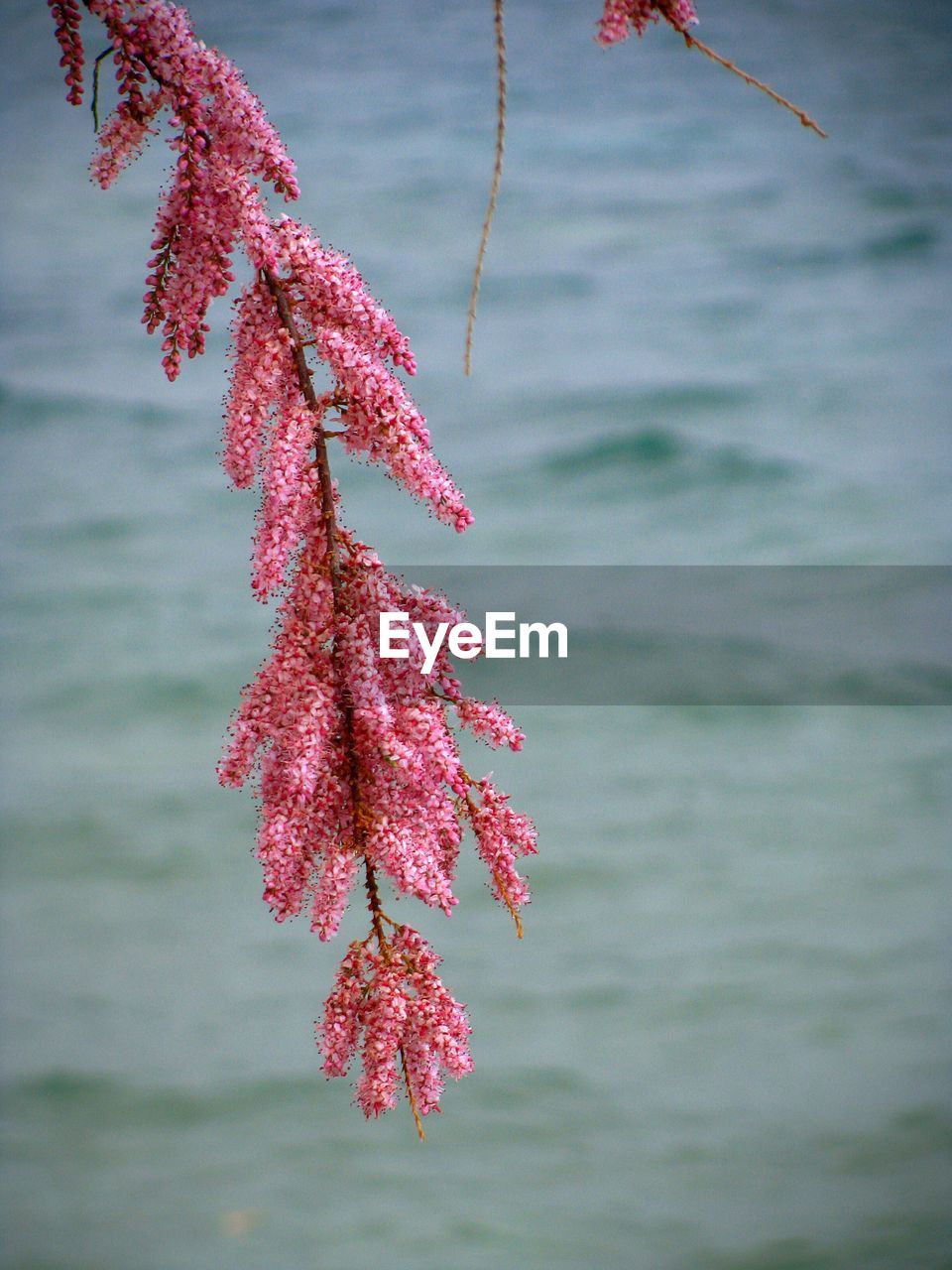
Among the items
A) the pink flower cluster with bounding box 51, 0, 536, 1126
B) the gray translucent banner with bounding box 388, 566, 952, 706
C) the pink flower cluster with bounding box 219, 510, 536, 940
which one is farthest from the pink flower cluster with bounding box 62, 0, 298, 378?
the gray translucent banner with bounding box 388, 566, 952, 706

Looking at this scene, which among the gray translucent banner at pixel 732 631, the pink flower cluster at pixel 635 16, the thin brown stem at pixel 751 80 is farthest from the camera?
the gray translucent banner at pixel 732 631

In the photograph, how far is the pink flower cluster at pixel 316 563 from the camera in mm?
802

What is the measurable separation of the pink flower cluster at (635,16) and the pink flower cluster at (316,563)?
190 mm

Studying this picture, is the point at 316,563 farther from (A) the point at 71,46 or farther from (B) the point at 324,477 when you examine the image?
(A) the point at 71,46

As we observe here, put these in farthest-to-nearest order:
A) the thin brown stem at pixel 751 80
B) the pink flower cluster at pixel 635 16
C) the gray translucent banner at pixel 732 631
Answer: the gray translucent banner at pixel 732 631, the pink flower cluster at pixel 635 16, the thin brown stem at pixel 751 80

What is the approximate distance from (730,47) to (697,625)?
1.98 meters

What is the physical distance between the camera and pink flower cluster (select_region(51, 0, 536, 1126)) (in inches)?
31.6

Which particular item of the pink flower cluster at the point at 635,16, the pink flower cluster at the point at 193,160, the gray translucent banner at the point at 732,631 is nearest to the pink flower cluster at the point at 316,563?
the pink flower cluster at the point at 193,160

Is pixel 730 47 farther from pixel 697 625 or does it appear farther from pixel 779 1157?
pixel 779 1157

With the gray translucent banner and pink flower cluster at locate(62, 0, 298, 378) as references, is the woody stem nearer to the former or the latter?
pink flower cluster at locate(62, 0, 298, 378)

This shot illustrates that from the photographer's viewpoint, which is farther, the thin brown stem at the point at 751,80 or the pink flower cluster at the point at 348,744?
the pink flower cluster at the point at 348,744

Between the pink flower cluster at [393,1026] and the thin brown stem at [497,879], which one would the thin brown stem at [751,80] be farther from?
the pink flower cluster at [393,1026]

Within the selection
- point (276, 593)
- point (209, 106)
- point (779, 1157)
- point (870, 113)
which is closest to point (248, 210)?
point (209, 106)

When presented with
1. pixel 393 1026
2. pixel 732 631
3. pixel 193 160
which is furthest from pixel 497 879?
pixel 732 631
